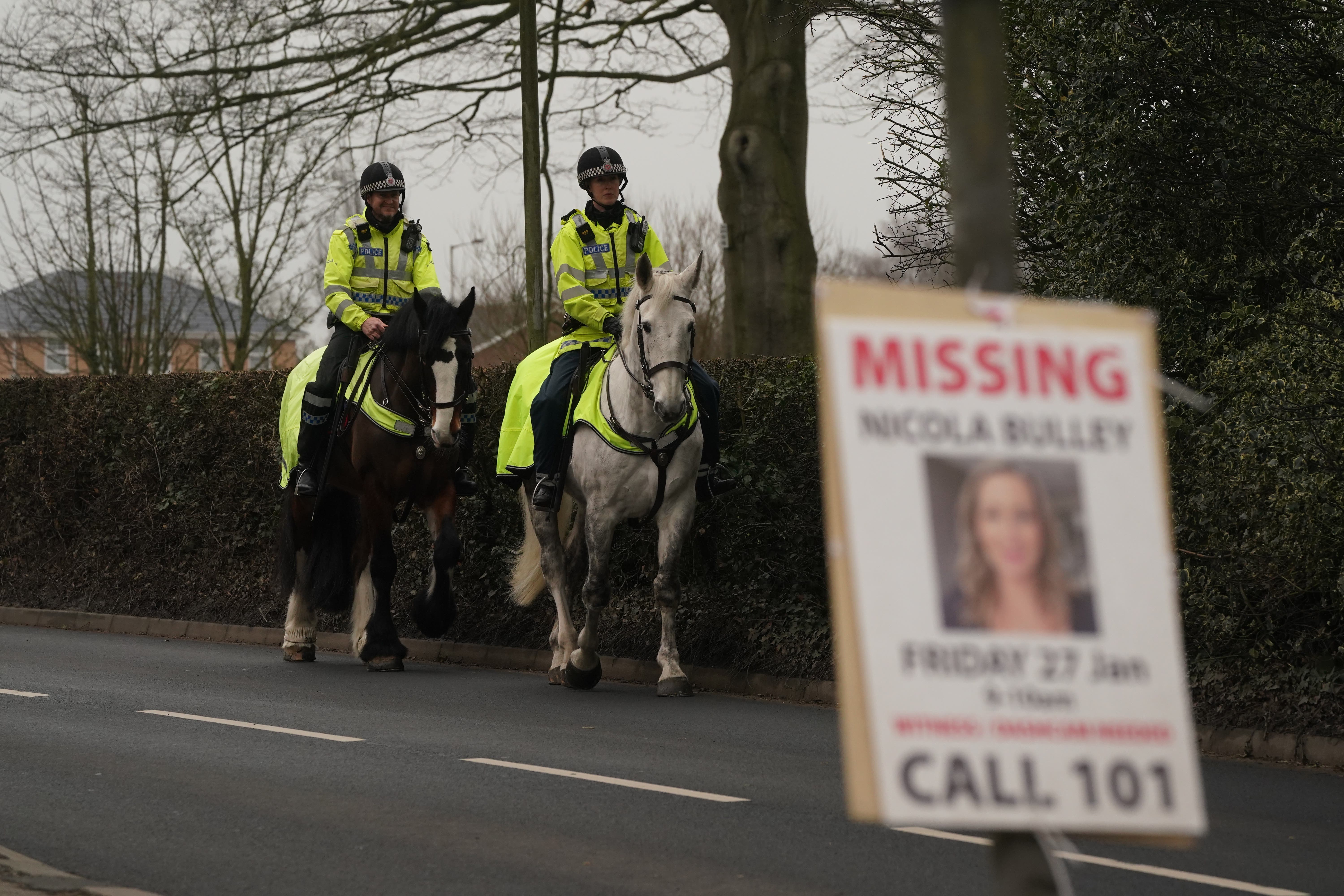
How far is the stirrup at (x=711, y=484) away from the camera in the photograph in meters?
11.1

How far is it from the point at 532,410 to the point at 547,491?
54 cm

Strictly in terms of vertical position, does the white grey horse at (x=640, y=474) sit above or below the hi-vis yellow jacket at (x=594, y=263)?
below

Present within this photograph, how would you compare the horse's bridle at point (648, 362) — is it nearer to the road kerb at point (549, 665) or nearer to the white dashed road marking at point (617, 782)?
the road kerb at point (549, 665)

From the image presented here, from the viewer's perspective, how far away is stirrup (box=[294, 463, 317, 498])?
12711 mm

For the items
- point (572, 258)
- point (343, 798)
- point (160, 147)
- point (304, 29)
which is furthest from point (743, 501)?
point (160, 147)

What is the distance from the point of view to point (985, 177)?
2.89 meters

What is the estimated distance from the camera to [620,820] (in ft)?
22.4

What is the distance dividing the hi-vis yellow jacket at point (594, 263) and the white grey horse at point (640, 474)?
0.86 ft

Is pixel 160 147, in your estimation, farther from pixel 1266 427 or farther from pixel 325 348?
pixel 1266 427

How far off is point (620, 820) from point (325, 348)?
6621 mm

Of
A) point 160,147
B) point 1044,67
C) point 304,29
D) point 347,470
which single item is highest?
point 160,147

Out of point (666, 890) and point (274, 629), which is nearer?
point (666, 890)

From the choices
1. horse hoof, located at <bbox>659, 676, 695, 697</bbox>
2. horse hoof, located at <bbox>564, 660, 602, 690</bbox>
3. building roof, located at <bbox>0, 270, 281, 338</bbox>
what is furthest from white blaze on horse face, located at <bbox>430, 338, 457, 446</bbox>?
building roof, located at <bbox>0, 270, 281, 338</bbox>

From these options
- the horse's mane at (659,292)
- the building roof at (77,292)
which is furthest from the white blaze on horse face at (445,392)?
the building roof at (77,292)
